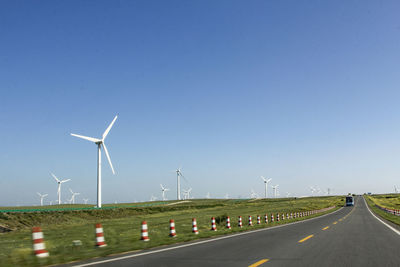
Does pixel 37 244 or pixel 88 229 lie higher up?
pixel 37 244

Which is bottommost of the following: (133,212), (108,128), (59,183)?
(133,212)

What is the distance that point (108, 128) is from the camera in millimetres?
70625

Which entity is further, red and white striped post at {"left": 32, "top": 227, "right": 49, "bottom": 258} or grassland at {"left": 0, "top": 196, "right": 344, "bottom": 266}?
grassland at {"left": 0, "top": 196, "right": 344, "bottom": 266}

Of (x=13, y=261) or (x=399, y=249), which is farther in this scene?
(x=399, y=249)

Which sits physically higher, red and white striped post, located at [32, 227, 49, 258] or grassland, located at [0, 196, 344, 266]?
red and white striped post, located at [32, 227, 49, 258]

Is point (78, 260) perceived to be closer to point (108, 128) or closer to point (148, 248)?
point (148, 248)

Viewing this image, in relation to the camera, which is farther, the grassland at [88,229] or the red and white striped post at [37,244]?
the grassland at [88,229]

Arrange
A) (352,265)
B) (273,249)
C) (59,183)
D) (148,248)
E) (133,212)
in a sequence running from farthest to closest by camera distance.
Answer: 1. (59,183)
2. (133,212)
3. (148,248)
4. (273,249)
5. (352,265)

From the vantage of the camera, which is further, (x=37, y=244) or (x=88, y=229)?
(x=88, y=229)

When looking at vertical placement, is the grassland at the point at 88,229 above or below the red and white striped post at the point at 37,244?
below

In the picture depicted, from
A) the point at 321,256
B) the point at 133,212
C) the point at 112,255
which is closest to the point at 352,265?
the point at 321,256

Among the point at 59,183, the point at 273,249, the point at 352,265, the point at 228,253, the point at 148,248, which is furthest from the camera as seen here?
the point at 59,183

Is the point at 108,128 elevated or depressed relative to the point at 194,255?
elevated

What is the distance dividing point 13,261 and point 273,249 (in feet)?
24.7
